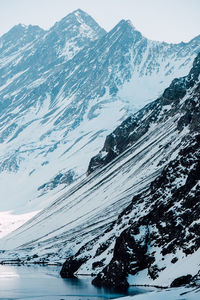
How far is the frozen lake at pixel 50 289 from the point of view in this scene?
8219 cm

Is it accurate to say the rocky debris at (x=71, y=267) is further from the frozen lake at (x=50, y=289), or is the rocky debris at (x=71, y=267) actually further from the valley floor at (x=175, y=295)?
the valley floor at (x=175, y=295)

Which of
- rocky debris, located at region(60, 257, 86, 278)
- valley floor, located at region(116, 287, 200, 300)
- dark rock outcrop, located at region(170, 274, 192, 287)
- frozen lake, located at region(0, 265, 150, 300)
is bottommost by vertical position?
valley floor, located at region(116, 287, 200, 300)

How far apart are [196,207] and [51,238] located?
350 ft

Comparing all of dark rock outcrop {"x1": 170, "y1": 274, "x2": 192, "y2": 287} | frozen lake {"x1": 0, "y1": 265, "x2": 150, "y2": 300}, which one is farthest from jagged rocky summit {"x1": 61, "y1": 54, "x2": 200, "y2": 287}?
frozen lake {"x1": 0, "y1": 265, "x2": 150, "y2": 300}

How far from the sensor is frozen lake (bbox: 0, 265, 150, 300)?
82188mm

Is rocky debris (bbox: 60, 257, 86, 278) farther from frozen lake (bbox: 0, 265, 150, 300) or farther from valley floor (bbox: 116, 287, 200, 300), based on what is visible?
valley floor (bbox: 116, 287, 200, 300)

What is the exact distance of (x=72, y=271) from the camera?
117062 mm

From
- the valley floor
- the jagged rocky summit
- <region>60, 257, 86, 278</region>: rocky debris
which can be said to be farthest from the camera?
<region>60, 257, 86, 278</region>: rocky debris

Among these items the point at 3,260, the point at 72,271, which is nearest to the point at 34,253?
the point at 3,260

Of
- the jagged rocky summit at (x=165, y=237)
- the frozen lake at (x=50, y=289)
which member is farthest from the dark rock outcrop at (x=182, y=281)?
the frozen lake at (x=50, y=289)

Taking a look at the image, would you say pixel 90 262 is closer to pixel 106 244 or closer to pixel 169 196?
pixel 106 244

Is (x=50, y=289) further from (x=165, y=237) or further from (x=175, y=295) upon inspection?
(x=175, y=295)

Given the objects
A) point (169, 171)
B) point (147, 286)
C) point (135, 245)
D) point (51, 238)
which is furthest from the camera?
point (51, 238)

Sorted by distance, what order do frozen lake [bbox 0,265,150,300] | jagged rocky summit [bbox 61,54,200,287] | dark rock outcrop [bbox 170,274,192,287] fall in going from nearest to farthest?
dark rock outcrop [bbox 170,274,192,287] → jagged rocky summit [bbox 61,54,200,287] → frozen lake [bbox 0,265,150,300]
